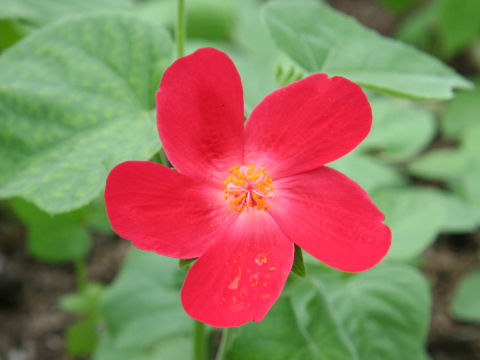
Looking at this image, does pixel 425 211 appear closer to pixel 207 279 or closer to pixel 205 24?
pixel 207 279

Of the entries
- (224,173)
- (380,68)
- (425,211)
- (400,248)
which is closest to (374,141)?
(425,211)

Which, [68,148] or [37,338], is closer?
[68,148]

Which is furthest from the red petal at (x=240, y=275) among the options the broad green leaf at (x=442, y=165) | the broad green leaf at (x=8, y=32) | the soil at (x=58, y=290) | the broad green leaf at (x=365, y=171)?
the broad green leaf at (x=442, y=165)

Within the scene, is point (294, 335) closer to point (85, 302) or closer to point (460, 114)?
point (85, 302)

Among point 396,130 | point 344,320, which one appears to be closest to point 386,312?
point 344,320

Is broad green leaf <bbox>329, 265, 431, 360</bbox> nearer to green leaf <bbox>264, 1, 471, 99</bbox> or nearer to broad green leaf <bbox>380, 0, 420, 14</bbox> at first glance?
green leaf <bbox>264, 1, 471, 99</bbox>

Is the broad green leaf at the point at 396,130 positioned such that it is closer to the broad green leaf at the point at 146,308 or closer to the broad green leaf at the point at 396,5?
the broad green leaf at the point at 146,308
